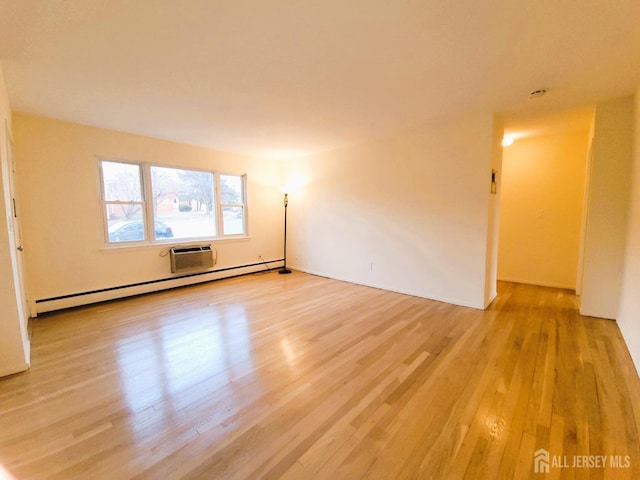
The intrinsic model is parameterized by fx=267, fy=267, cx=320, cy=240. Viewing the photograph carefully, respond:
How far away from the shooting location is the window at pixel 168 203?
3.90 m

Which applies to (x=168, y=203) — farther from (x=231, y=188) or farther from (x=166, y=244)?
(x=231, y=188)

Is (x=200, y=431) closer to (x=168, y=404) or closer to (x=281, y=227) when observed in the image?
(x=168, y=404)

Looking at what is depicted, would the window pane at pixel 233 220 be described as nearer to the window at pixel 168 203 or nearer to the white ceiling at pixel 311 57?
the window at pixel 168 203

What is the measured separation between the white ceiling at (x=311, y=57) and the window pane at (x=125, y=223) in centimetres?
122

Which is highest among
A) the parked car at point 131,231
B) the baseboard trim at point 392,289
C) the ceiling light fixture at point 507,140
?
the ceiling light fixture at point 507,140

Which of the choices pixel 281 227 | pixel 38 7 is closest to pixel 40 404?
pixel 38 7

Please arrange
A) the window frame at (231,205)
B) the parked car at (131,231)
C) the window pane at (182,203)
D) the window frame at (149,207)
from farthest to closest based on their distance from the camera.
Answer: the window frame at (231,205), the window pane at (182,203), the parked car at (131,231), the window frame at (149,207)

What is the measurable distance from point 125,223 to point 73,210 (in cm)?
61

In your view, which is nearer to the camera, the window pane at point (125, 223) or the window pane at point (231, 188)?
the window pane at point (125, 223)

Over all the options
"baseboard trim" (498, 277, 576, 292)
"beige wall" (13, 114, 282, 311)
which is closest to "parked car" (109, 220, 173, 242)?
"beige wall" (13, 114, 282, 311)

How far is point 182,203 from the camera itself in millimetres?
4578

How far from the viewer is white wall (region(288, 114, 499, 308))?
340 cm

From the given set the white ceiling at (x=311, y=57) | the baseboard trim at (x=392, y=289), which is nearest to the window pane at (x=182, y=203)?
the white ceiling at (x=311, y=57)

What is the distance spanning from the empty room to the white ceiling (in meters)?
0.02
